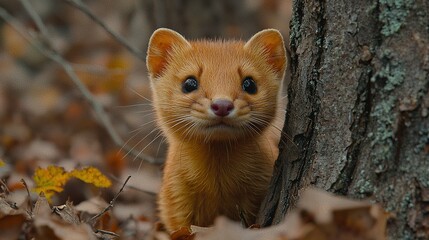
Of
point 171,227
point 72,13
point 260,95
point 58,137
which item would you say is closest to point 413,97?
point 260,95

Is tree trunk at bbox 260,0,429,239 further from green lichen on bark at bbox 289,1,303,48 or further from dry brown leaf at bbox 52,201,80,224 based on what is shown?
dry brown leaf at bbox 52,201,80,224

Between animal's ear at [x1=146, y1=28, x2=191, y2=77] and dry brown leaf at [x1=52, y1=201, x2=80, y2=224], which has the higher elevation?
animal's ear at [x1=146, y1=28, x2=191, y2=77]

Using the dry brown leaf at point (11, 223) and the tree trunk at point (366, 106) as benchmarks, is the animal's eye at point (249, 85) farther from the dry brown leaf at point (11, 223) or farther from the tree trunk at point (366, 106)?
the dry brown leaf at point (11, 223)

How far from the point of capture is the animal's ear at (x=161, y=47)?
5016 millimetres

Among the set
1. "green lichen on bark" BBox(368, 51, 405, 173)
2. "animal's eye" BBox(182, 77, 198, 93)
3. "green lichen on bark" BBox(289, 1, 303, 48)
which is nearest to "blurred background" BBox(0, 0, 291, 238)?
"animal's eye" BBox(182, 77, 198, 93)

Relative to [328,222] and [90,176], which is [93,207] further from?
[328,222]

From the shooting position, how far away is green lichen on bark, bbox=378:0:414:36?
10.9 feet

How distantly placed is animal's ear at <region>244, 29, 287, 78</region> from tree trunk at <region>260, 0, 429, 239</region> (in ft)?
2.53

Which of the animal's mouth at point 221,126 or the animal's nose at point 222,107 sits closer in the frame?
the animal's nose at point 222,107

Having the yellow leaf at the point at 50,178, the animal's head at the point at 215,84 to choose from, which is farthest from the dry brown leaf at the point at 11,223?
the animal's head at the point at 215,84

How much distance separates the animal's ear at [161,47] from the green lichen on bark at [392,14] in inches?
70.8

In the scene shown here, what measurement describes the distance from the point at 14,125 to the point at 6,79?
2697mm

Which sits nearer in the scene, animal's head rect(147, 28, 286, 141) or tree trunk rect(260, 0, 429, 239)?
tree trunk rect(260, 0, 429, 239)

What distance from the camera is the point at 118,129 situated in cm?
984
